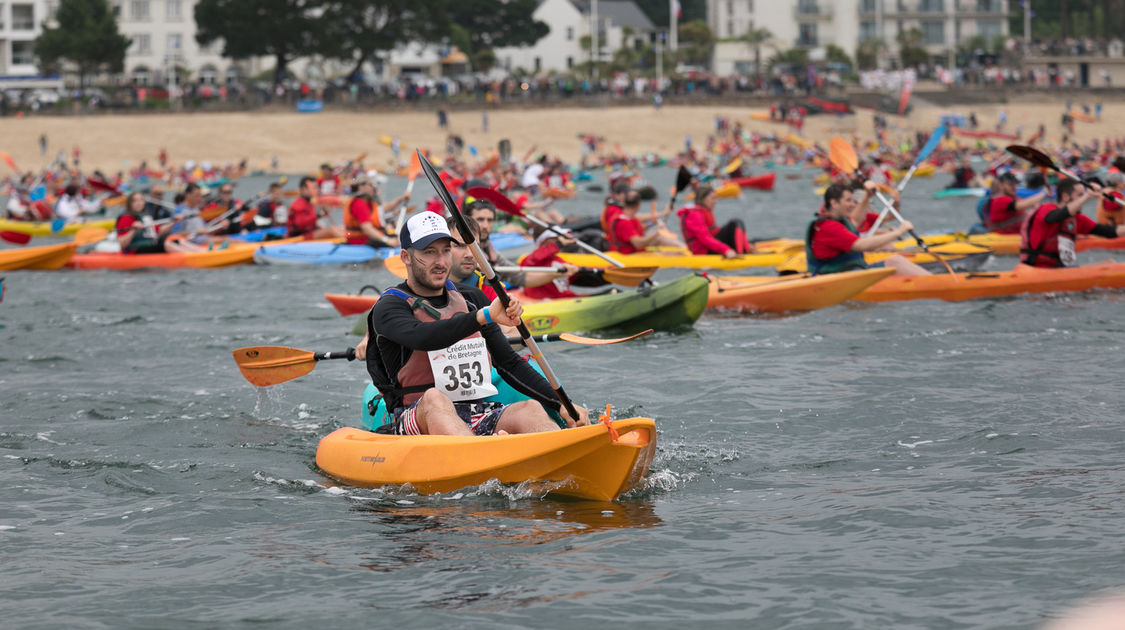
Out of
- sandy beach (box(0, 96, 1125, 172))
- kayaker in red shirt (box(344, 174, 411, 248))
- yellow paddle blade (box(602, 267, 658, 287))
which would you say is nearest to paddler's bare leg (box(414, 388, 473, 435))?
yellow paddle blade (box(602, 267, 658, 287))

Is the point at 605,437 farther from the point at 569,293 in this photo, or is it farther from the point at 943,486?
the point at 569,293

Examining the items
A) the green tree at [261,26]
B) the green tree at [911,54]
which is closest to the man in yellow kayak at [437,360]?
the green tree at [261,26]

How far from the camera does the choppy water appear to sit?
4.99 metres

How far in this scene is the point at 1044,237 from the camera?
13.1 metres

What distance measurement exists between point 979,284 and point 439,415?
8237 mm

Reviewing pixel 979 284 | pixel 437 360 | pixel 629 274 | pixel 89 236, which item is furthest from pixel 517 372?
pixel 89 236

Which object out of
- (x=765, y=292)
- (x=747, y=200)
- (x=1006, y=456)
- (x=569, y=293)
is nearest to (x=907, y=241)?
(x=765, y=292)

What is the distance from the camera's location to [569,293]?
488 inches

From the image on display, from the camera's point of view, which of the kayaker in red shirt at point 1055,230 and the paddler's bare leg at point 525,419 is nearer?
the paddler's bare leg at point 525,419

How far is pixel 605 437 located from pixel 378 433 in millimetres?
1506

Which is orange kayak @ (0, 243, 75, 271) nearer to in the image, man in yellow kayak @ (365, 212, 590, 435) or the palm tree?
man in yellow kayak @ (365, 212, 590, 435)

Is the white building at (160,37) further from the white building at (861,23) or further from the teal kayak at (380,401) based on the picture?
the teal kayak at (380,401)

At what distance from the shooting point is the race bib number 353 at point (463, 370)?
6.25m

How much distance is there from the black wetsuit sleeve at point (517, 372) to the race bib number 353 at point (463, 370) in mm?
50
